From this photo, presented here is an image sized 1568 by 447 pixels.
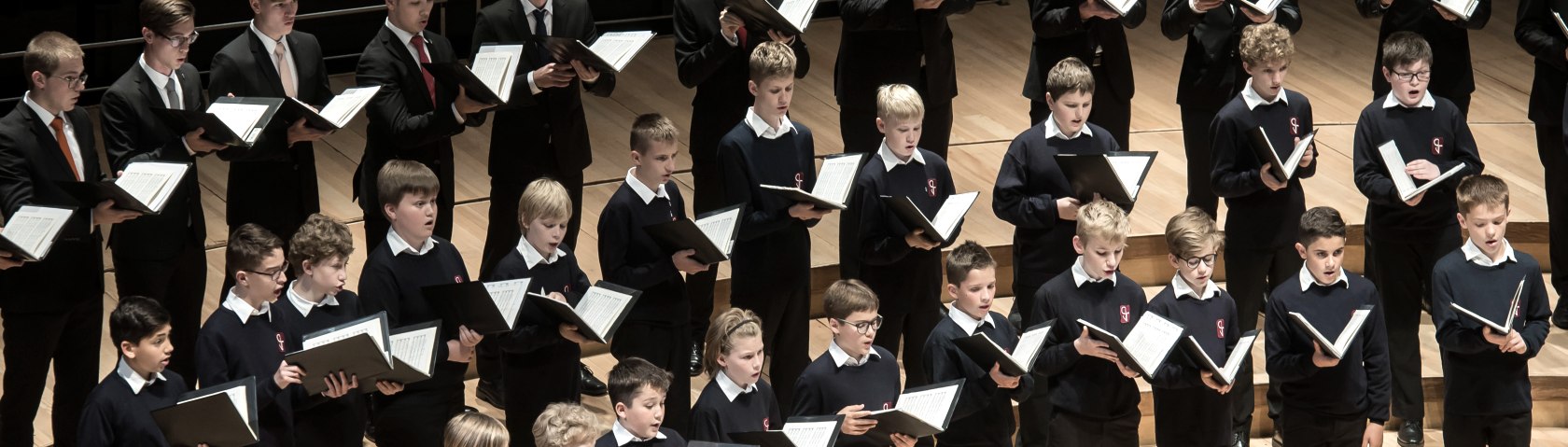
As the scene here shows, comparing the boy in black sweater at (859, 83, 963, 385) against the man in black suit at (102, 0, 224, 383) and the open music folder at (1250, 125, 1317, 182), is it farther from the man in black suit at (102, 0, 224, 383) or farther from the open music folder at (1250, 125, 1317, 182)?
the man in black suit at (102, 0, 224, 383)

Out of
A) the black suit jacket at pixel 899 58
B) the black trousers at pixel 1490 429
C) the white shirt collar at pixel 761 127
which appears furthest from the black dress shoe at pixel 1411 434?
the white shirt collar at pixel 761 127

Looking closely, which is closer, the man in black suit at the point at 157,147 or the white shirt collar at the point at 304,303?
the white shirt collar at the point at 304,303

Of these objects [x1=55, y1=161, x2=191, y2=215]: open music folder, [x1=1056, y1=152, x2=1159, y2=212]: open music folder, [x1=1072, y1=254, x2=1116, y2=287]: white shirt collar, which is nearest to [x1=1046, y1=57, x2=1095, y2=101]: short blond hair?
[x1=1056, y1=152, x2=1159, y2=212]: open music folder

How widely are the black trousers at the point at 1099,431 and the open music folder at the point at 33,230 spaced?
2.38 metres

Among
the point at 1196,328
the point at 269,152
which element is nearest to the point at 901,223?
the point at 1196,328

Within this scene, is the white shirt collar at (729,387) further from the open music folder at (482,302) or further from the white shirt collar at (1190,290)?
the white shirt collar at (1190,290)

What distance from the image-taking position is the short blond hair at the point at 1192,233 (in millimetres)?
4598

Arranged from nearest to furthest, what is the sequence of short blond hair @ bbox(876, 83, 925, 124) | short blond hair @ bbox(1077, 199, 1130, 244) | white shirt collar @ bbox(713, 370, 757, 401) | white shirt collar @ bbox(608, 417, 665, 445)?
white shirt collar @ bbox(608, 417, 665, 445), white shirt collar @ bbox(713, 370, 757, 401), short blond hair @ bbox(1077, 199, 1130, 244), short blond hair @ bbox(876, 83, 925, 124)

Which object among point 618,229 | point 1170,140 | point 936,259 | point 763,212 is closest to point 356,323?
point 618,229

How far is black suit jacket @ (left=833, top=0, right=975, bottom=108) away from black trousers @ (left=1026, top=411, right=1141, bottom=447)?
1.27 meters

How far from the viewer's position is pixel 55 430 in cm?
461

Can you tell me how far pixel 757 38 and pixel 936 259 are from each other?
0.88 meters

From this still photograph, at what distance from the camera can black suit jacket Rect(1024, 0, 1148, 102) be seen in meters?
5.59

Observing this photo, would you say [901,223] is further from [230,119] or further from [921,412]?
[230,119]
